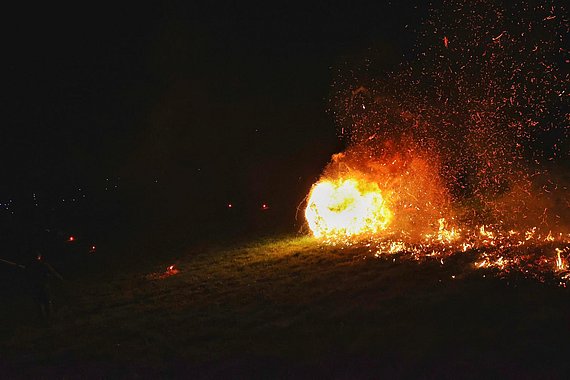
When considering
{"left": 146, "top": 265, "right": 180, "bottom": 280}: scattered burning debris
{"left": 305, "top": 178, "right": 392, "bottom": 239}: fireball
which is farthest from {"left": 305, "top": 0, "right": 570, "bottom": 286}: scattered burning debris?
{"left": 146, "top": 265, "right": 180, "bottom": 280}: scattered burning debris

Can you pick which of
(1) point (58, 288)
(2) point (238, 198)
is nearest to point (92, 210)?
(2) point (238, 198)

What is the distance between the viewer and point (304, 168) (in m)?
31.3

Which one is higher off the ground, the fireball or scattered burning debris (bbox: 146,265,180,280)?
the fireball

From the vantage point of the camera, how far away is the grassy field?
231 inches

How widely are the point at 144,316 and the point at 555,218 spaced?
9.35 metres

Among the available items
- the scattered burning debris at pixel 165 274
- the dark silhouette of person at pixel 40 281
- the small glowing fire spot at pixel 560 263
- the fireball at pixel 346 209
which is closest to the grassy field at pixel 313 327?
the dark silhouette of person at pixel 40 281

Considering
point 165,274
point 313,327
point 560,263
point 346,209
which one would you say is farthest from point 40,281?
point 560,263

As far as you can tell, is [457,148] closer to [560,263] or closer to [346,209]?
[346,209]

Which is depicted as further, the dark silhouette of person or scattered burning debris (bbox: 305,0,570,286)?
scattered burning debris (bbox: 305,0,570,286)

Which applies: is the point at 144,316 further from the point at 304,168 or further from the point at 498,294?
the point at 304,168

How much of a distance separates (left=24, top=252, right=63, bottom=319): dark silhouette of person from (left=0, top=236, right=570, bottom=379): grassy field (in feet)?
0.99

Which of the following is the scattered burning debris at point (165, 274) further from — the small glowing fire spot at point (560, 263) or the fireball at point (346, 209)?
the small glowing fire spot at point (560, 263)

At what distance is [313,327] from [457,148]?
32.1ft

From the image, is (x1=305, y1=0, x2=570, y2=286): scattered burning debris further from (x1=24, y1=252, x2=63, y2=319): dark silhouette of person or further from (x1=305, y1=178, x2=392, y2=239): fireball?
(x1=24, y1=252, x2=63, y2=319): dark silhouette of person
